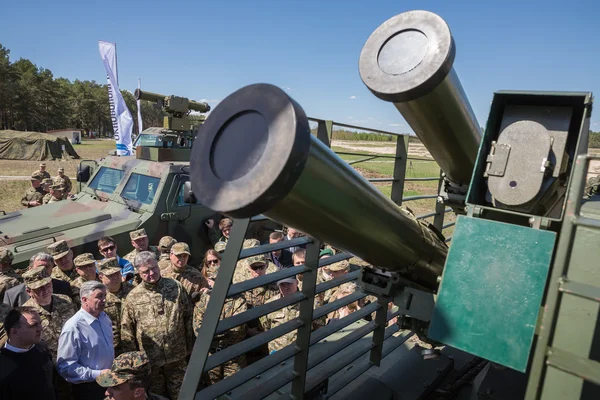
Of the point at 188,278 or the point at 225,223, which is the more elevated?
the point at 225,223

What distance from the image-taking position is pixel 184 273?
470cm

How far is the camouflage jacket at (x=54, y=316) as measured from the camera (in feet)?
11.6

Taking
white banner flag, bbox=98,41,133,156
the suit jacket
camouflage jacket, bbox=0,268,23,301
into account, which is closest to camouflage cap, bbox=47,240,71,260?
camouflage jacket, bbox=0,268,23,301

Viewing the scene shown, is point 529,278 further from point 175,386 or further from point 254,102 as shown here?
point 175,386

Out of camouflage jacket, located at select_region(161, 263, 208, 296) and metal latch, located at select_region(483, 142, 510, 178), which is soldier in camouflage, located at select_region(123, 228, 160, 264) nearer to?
camouflage jacket, located at select_region(161, 263, 208, 296)

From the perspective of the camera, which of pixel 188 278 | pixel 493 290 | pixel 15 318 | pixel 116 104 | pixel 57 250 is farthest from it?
pixel 116 104

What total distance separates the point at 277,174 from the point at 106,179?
22.0 feet

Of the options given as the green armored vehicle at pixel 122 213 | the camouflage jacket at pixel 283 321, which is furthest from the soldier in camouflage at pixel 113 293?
the camouflage jacket at pixel 283 321

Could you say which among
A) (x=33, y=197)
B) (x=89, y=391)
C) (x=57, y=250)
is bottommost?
(x=89, y=391)

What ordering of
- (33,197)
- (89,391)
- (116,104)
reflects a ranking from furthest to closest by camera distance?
(116,104) < (33,197) < (89,391)

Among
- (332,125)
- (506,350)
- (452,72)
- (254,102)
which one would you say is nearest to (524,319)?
(506,350)

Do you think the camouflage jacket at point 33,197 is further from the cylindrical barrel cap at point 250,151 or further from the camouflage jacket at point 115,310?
the cylindrical barrel cap at point 250,151

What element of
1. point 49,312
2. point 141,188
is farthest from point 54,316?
point 141,188

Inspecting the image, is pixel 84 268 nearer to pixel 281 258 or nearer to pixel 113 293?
pixel 113 293
